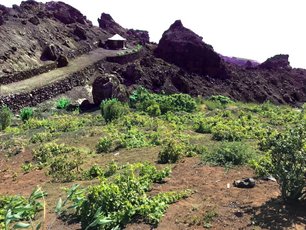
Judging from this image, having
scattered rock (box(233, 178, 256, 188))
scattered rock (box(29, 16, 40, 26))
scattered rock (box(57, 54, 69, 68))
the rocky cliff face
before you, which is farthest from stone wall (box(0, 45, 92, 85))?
scattered rock (box(233, 178, 256, 188))

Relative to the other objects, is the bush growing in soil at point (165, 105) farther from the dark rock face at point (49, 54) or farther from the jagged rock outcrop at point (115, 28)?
the jagged rock outcrop at point (115, 28)

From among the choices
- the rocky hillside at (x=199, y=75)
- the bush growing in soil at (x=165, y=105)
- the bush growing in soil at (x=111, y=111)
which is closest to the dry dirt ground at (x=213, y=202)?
the bush growing in soil at (x=111, y=111)

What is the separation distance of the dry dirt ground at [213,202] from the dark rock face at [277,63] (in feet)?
154

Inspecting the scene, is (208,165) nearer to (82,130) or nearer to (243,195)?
(243,195)

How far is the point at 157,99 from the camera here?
75.2 feet

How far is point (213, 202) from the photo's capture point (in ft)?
27.1

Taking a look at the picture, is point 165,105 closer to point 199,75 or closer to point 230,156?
point 230,156

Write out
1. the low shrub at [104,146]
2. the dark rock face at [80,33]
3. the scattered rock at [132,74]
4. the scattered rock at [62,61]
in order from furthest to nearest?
the dark rock face at [80,33] → the scattered rock at [62,61] → the scattered rock at [132,74] → the low shrub at [104,146]

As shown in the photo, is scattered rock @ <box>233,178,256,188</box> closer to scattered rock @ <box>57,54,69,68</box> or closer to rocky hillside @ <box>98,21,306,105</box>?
rocky hillside @ <box>98,21,306,105</box>

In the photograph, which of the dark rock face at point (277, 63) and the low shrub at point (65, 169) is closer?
the low shrub at point (65, 169)

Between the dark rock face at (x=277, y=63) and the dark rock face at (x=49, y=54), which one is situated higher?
the dark rock face at (x=277, y=63)

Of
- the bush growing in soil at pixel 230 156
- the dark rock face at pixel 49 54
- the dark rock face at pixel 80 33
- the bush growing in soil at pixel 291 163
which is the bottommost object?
the bush growing in soil at pixel 230 156

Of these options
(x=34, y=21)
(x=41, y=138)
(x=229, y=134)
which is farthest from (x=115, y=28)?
(x=229, y=134)

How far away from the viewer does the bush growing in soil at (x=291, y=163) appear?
7742 mm
